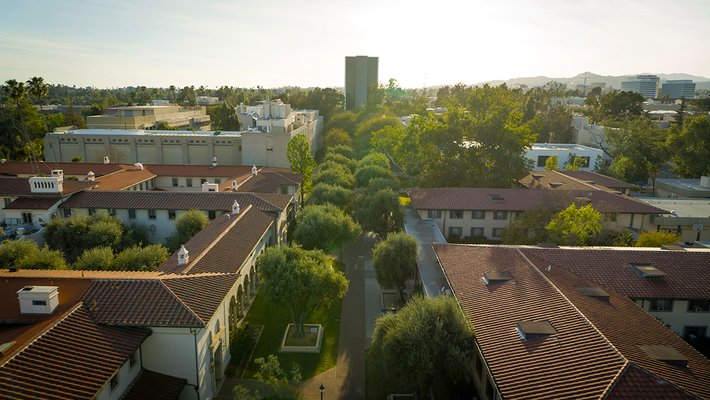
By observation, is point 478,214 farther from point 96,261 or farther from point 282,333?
point 96,261

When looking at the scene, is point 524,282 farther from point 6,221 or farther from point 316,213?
point 6,221

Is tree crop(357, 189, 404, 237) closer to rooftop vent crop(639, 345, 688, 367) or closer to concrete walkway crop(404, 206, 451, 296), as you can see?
concrete walkway crop(404, 206, 451, 296)

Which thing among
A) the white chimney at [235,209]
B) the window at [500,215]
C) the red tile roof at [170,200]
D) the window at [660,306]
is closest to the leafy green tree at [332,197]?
the red tile roof at [170,200]

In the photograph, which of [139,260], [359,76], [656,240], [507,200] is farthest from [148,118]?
[359,76]

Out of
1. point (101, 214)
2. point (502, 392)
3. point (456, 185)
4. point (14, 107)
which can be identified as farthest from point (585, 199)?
point (14, 107)

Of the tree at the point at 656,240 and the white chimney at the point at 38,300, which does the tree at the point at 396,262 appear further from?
the tree at the point at 656,240
